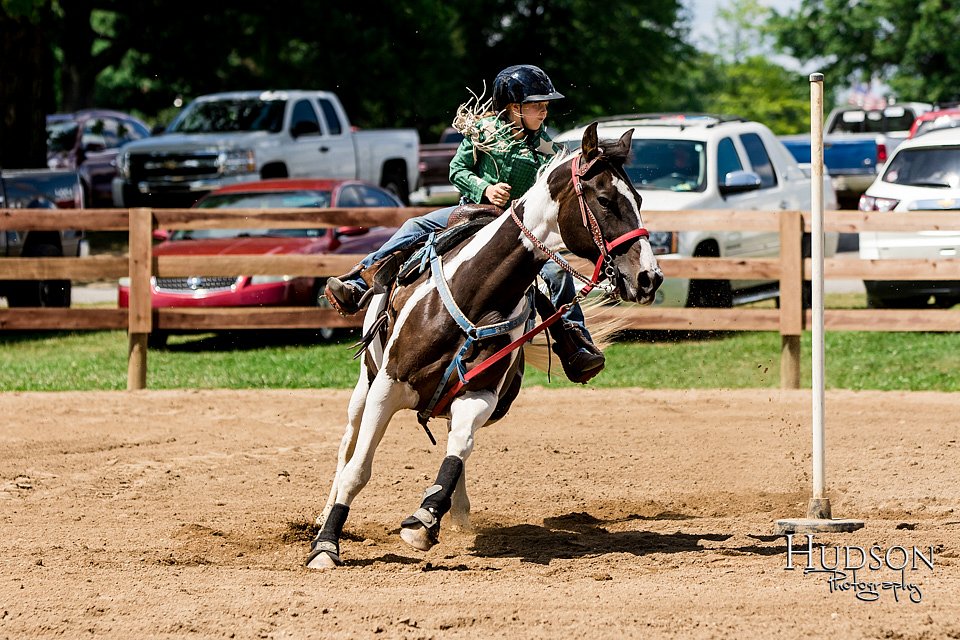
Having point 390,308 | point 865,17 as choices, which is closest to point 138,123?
point 390,308

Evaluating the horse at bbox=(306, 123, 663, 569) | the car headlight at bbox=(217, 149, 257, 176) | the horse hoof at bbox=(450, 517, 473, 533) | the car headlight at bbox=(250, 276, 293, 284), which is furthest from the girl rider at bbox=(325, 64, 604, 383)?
the car headlight at bbox=(217, 149, 257, 176)

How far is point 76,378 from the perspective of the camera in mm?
13180

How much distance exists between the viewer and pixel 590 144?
6016mm

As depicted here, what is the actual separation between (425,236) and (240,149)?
15.1 m

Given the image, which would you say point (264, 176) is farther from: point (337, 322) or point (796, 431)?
point (796, 431)

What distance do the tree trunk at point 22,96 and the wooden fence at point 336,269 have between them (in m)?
8.16

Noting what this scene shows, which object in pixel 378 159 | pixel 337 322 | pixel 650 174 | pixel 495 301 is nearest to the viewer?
pixel 495 301

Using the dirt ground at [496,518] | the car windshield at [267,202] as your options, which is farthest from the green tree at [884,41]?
the dirt ground at [496,518]

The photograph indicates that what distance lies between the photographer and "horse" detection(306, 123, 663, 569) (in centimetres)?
597

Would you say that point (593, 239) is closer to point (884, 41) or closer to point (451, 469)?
point (451, 469)

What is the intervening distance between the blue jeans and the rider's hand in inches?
12.9

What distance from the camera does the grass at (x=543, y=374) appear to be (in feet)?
41.7

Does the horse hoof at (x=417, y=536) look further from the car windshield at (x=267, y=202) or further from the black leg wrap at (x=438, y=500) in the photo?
the car windshield at (x=267, y=202)

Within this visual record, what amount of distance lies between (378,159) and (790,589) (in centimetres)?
1949
